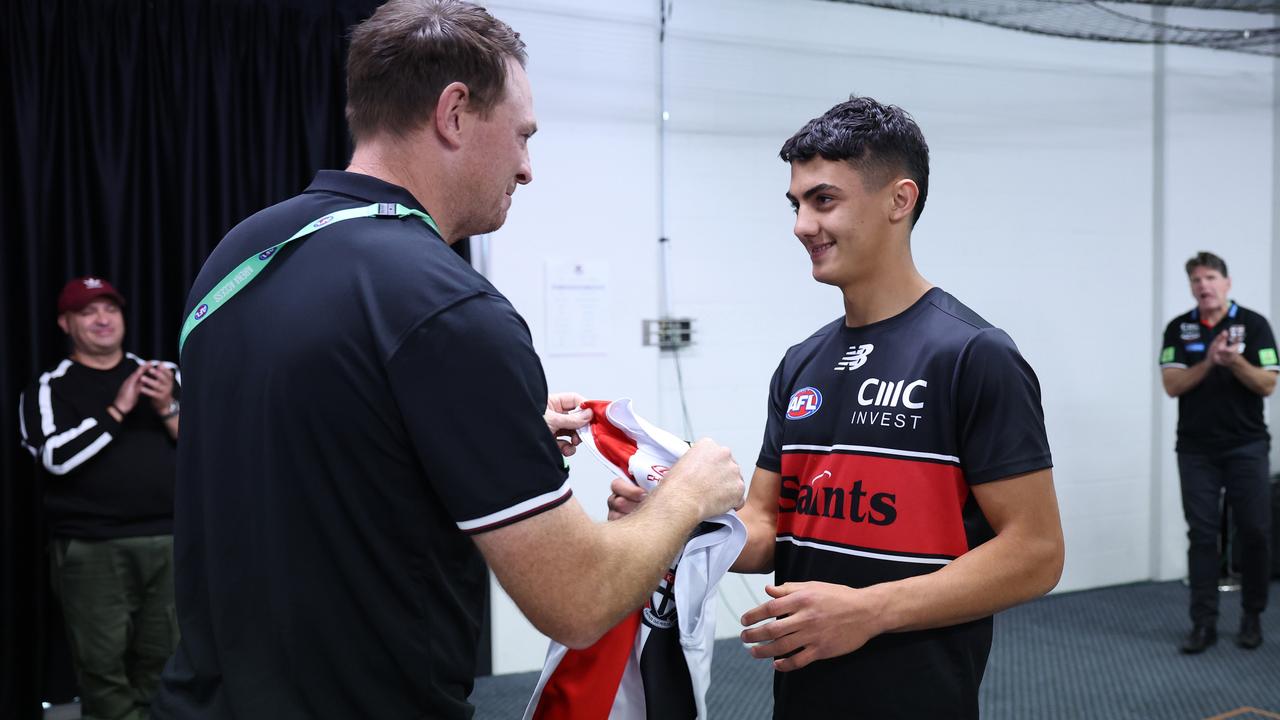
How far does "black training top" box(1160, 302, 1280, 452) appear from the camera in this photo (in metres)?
4.32

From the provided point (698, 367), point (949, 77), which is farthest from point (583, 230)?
point (949, 77)

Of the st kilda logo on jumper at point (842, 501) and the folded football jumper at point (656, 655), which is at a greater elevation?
the st kilda logo on jumper at point (842, 501)

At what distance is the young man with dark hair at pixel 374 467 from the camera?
94cm

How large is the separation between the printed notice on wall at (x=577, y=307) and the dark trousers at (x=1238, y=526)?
9.57 feet

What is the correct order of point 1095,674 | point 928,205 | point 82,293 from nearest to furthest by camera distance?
point 82,293
point 1095,674
point 928,205

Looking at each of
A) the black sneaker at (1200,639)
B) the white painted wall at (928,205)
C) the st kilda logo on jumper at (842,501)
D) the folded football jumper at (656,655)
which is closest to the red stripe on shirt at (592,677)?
the folded football jumper at (656,655)

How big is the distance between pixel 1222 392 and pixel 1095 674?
1.46 metres

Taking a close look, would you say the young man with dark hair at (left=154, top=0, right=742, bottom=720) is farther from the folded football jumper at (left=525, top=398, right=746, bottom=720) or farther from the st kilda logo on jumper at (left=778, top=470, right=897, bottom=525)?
the st kilda logo on jumper at (left=778, top=470, right=897, bottom=525)

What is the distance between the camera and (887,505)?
1.46 metres

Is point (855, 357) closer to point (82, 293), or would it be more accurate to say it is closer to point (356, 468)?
point (356, 468)

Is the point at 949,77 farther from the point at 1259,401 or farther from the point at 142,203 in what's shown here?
the point at 142,203

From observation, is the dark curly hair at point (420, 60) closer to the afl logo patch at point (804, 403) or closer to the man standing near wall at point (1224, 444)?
the afl logo patch at point (804, 403)

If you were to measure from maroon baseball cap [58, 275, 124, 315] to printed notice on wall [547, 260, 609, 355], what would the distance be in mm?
1778

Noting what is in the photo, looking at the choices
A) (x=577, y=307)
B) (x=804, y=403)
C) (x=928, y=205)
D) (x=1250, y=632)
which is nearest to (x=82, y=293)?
(x=577, y=307)
